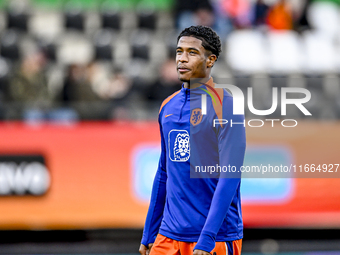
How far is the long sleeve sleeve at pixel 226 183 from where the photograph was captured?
2680mm

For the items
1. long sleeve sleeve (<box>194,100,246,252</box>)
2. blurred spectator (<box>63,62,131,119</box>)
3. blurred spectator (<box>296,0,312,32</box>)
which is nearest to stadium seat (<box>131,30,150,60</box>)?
blurred spectator (<box>63,62,131,119</box>)

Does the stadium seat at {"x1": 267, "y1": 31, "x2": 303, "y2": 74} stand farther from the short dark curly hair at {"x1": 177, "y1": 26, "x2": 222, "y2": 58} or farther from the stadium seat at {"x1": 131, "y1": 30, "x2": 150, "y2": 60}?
the short dark curly hair at {"x1": 177, "y1": 26, "x2": 222, "y2": 58}

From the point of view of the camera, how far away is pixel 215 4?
988 cm

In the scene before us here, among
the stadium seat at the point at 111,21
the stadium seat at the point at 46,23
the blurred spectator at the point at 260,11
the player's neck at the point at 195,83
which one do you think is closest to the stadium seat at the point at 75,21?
the stadium seat at the point at 46,23

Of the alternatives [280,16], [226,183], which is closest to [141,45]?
[280,16]

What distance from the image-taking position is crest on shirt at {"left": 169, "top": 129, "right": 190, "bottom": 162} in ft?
9.64

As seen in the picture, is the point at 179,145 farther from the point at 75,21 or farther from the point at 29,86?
the point at 75,21

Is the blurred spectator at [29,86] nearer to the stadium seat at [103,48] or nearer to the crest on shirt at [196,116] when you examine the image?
the stadium seat at [103,48]

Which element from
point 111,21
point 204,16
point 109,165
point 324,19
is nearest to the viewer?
point 109,165

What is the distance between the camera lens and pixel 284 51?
390 inches

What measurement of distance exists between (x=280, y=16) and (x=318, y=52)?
3.66ft

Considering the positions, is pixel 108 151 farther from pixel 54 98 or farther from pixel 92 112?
pixel 54 98

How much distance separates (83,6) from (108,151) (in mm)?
5299

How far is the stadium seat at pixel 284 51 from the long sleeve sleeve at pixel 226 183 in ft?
23.5
